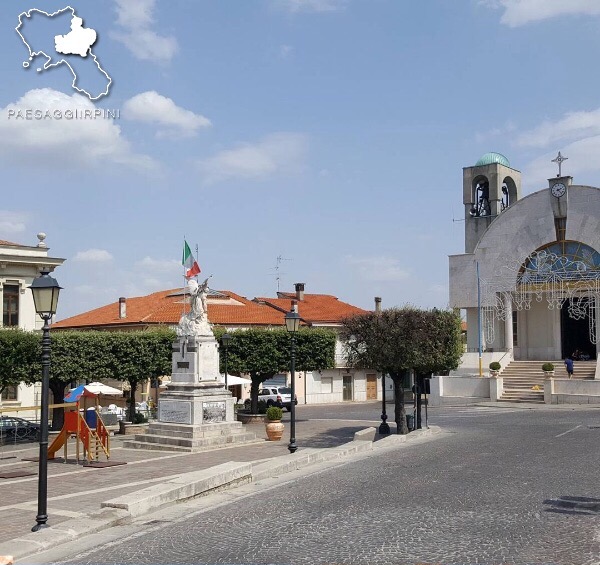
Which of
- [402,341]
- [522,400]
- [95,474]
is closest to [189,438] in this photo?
[95,474]

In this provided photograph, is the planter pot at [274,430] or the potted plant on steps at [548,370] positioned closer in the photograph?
the planter pot at [274,430]

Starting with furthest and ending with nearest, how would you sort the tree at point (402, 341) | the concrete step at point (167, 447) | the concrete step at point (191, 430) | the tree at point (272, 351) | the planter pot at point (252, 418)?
the planter pot at point (252, 418)
the tree at point (272, 351)
the tree at point (402, 341)
the concrete step at point (191, 430)
the concrete step at point (167, 447)

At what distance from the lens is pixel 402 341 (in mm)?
22734

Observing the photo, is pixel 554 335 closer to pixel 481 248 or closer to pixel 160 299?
pixel 481 248

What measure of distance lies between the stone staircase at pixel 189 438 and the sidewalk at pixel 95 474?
1.29 feet

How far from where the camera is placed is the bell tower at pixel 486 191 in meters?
47.8

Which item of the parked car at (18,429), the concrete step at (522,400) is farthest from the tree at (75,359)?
the concrete step at (522,400)

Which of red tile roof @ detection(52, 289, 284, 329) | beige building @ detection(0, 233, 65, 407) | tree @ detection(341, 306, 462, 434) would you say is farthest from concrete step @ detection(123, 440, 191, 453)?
red tile roof @ detection(52, 289, 284, 329)

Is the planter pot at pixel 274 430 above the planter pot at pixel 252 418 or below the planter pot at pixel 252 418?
above

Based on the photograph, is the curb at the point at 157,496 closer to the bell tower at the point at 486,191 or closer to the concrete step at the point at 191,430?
the concrete step at the point at 191,430

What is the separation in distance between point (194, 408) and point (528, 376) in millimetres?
23691

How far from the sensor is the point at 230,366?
3253 centimetres

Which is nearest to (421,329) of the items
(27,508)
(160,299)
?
(27,508)

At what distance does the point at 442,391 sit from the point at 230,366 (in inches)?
538
